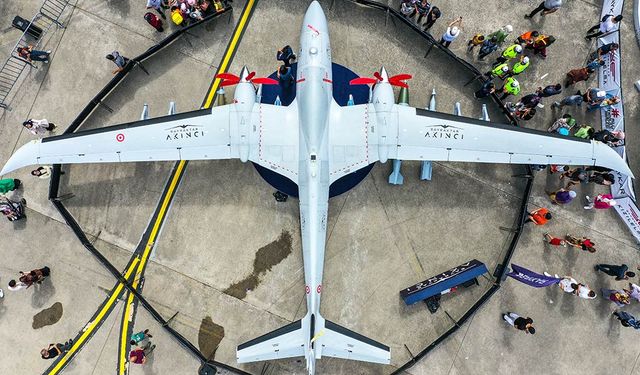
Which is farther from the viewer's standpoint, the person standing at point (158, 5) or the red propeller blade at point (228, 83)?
the person standing at point (158, 5)

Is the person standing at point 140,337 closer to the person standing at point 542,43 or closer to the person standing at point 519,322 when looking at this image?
the person standing at point 519,322

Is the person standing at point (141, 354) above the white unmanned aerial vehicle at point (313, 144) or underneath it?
underneath

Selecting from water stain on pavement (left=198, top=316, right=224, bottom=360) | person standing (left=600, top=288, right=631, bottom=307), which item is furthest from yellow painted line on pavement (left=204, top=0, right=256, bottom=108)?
person standing (left=600, top=288, right=631, bottom=307)

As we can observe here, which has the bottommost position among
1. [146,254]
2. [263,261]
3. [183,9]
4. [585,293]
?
[585,293]

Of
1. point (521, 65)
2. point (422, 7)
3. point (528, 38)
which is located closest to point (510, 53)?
point (521, 65)

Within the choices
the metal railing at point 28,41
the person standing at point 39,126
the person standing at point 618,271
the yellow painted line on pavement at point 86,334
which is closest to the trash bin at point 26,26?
the metal railing at point 28,41

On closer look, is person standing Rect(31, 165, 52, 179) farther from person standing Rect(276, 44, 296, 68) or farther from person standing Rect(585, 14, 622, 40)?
person standing Rect(585, 14, 622, 40)

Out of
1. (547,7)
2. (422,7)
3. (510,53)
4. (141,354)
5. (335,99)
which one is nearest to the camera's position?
(141,354)

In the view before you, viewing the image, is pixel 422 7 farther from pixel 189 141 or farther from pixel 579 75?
pixel 189 141
